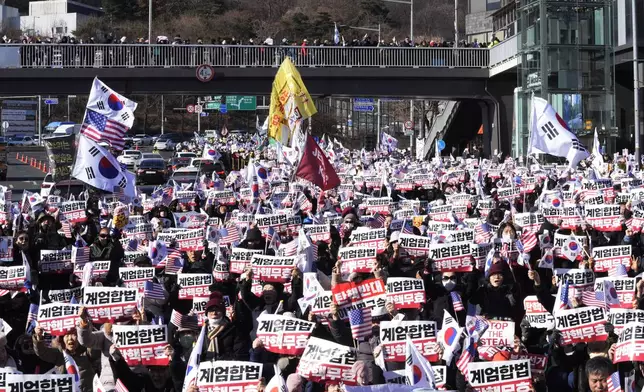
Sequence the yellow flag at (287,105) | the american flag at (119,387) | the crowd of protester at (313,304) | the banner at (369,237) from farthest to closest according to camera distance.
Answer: the yellow flag at (287,105) < the banner at (369,237) < the crowd of protester at (313,304) < the american flag at (119,387)

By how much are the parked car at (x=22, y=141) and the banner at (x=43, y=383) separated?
313 feet

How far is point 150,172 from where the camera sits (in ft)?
174

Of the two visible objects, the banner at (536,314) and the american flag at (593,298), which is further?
the banner at (536,314)

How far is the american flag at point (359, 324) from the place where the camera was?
417 inches

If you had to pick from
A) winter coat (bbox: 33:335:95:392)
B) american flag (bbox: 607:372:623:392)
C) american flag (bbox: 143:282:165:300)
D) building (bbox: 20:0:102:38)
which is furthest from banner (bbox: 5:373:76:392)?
building (bbox: 20:0:102:38)

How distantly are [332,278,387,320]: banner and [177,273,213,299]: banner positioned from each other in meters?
2.41

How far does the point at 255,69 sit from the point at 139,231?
34211 millimetres

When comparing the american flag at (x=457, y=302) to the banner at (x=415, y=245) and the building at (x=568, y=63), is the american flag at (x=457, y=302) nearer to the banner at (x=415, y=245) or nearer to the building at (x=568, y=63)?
the banner at (x=415, y=245)

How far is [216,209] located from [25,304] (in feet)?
39.4

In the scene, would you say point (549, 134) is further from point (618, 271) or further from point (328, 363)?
point (328, 363)

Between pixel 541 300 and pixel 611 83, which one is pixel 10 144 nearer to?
pixel 611 83

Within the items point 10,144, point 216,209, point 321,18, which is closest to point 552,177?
point 216,209

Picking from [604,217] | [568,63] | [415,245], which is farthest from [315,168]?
[568,63]

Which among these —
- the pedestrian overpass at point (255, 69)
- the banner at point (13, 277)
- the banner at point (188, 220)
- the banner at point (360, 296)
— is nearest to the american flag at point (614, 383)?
the banner at point (360, 296)
